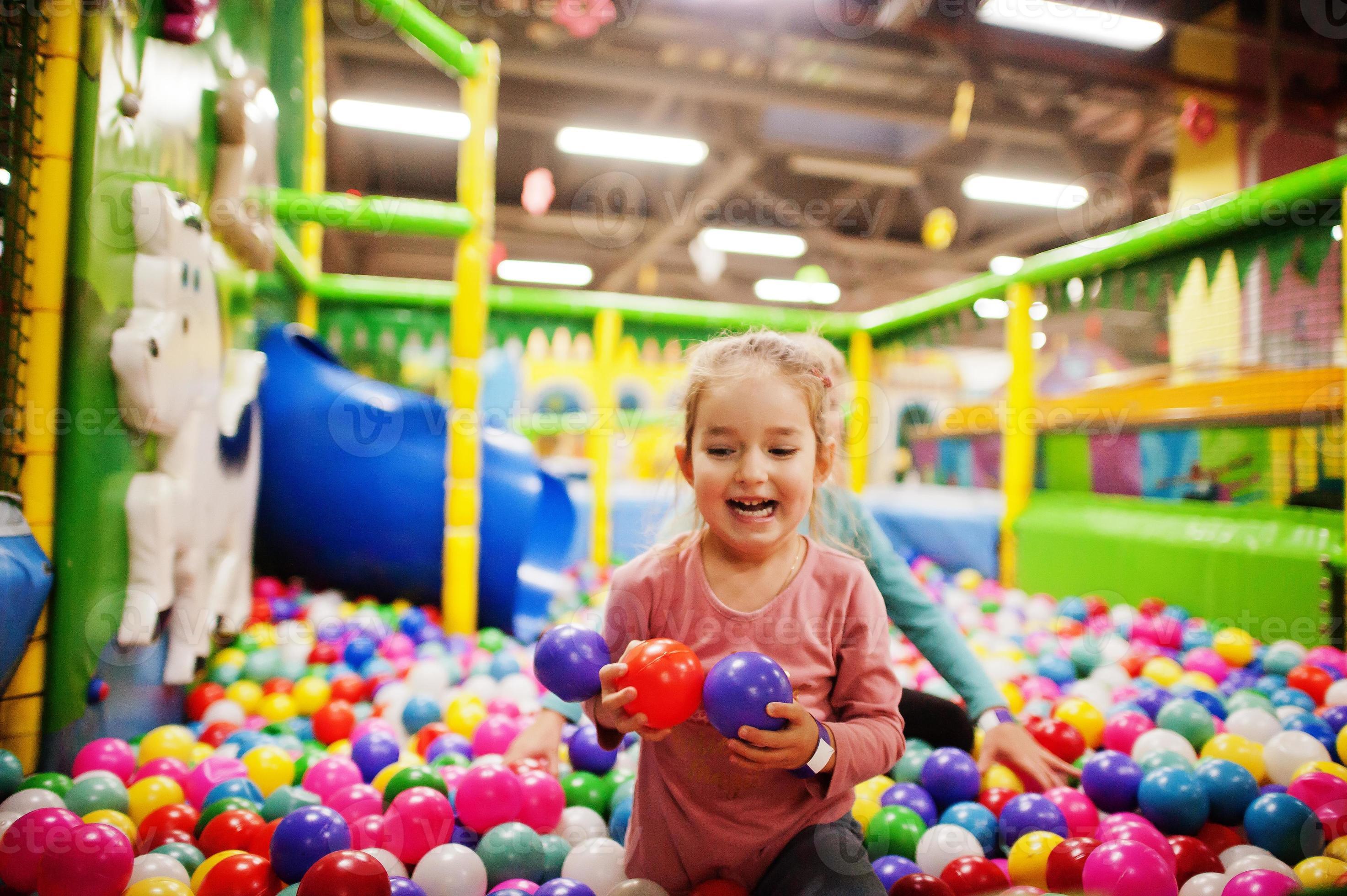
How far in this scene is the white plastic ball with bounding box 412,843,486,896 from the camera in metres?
1.16

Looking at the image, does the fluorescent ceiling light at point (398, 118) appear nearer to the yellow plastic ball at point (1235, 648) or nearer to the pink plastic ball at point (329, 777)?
the pink plastic ball at point (329, 777)

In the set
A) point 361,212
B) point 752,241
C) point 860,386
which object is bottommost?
point 860,386

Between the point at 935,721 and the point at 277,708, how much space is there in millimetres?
1599

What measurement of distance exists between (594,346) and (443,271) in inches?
327

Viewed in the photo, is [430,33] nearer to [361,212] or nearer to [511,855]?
[361,212]

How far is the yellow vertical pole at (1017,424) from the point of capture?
3.29m

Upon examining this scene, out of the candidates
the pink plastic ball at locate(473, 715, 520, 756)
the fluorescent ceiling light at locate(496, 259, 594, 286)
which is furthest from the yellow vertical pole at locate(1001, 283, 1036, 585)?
the fluorescent ceiling light at locate(496, 259, 594, 286)

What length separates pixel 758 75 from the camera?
20.8ft

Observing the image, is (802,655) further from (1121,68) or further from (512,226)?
(512,226)

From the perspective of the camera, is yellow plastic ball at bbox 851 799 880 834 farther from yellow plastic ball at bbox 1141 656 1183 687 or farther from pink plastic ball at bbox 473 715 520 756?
yellow plastic ball at bbox 1141 656 1183 687

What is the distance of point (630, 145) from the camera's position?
6918mm

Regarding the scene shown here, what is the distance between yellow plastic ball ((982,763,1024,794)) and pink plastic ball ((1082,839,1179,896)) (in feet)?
1.39

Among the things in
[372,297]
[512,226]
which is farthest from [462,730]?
[512,226]

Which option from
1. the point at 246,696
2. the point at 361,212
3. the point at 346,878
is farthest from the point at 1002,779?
the point at 361,212
